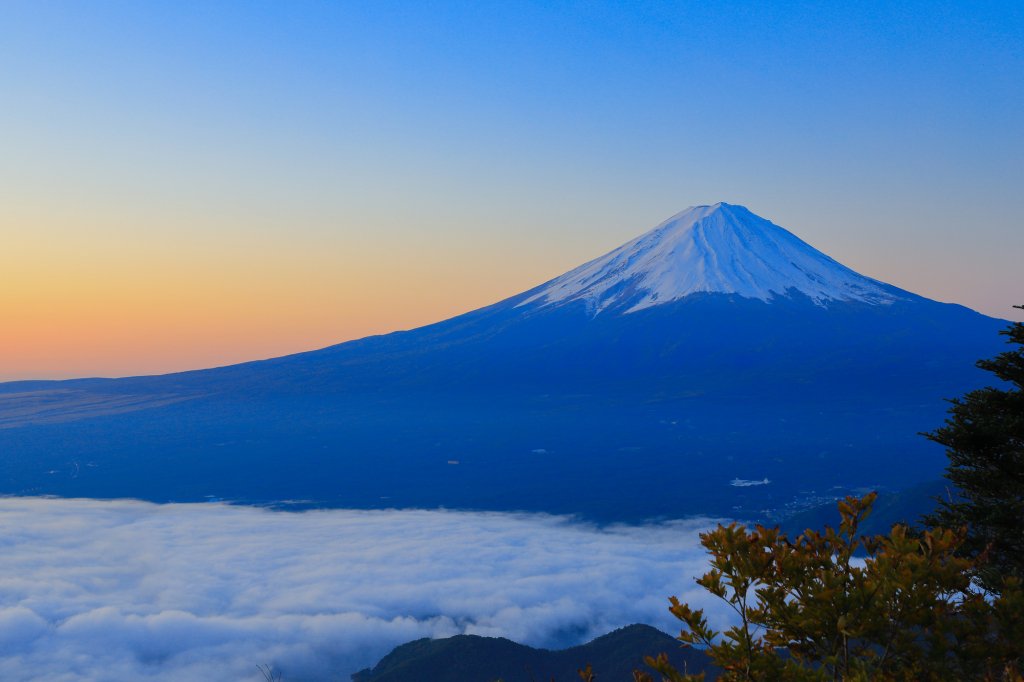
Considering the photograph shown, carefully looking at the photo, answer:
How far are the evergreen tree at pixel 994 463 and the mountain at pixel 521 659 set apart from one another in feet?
155

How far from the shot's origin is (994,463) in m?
15.8

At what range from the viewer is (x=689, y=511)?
512 ft

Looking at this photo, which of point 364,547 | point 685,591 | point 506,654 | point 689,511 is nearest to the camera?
point 506,654

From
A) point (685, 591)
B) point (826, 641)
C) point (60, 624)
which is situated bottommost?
point (685, 591)

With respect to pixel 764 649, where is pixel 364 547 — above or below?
below

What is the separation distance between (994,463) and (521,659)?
55982 millimetres

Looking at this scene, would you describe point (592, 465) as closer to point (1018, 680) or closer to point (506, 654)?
point (506, 654)

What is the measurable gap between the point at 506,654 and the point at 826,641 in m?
64.3

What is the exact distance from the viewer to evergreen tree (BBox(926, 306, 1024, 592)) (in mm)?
15086

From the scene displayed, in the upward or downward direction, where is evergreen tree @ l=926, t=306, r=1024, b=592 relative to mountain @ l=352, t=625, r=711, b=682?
upward

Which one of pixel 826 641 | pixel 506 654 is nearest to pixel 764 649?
pixel 826 641

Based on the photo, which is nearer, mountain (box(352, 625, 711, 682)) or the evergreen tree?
the evergreen tree

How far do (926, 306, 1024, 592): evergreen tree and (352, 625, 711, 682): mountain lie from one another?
47.2 meters

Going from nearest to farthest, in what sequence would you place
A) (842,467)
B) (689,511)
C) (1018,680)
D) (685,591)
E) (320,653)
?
(1018,680)
(320,653)
(685,591)
(689,511)
(842,467)
